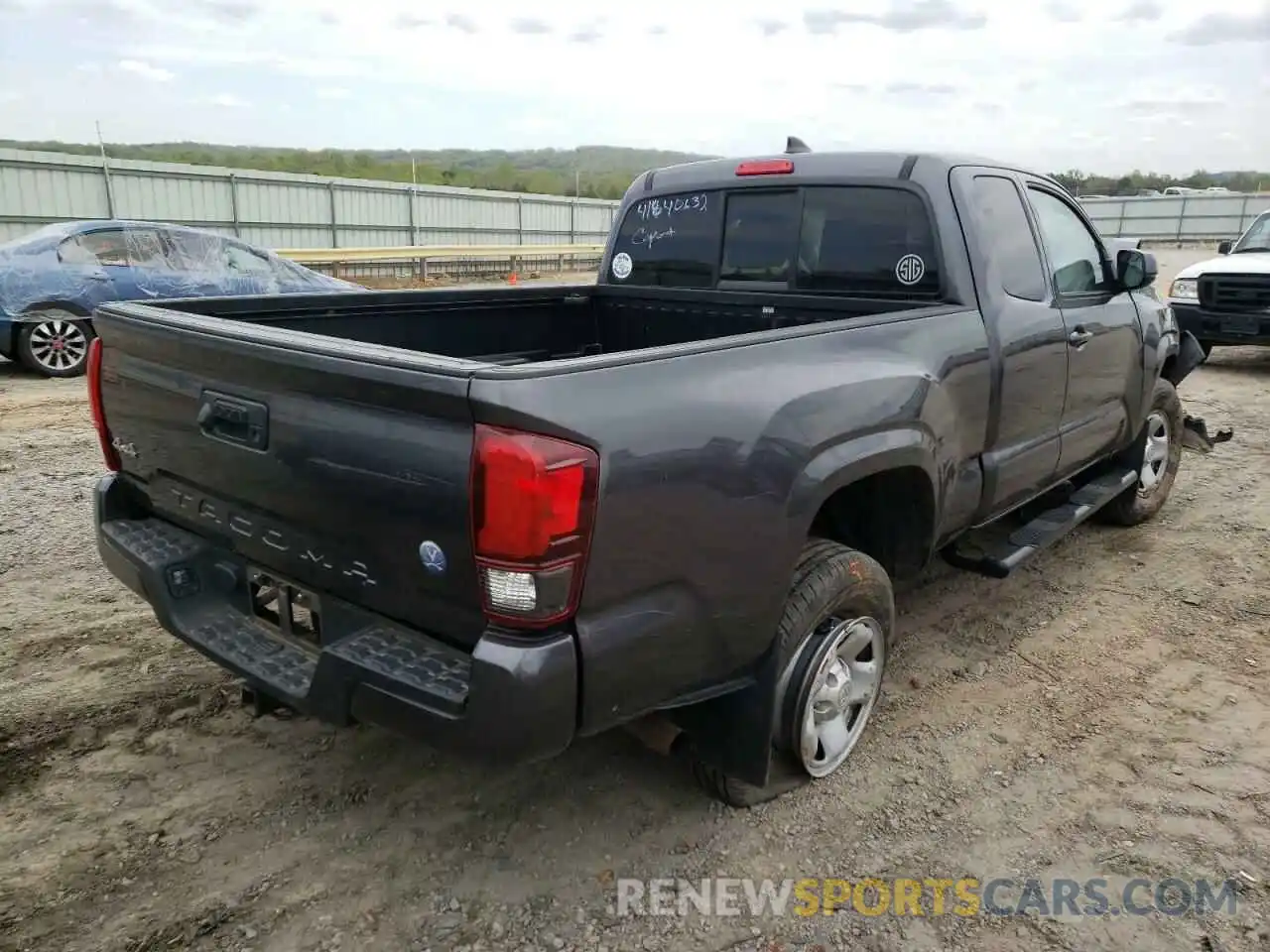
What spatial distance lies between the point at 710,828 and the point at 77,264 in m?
9.14

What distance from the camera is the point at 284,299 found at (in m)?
3.57

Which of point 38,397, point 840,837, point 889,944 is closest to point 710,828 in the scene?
point 840,837

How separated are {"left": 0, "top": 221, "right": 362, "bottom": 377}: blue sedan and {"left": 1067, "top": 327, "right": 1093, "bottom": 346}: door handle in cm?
683

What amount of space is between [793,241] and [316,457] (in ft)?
7.97

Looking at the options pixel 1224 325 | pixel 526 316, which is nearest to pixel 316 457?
pixel 526 316

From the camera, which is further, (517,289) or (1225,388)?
(1225,388)

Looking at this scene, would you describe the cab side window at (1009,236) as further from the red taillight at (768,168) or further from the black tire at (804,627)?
the black tire at (804,627)

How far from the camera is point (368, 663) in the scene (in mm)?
2254

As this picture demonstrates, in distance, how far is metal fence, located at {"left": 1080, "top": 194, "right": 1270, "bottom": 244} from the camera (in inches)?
1524

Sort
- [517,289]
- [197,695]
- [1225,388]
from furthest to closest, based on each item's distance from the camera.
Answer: [1225,388] < [517,289] < [197,695]

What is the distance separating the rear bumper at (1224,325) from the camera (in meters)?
10.2

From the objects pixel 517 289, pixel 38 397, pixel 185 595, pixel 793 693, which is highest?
pixel 517 289

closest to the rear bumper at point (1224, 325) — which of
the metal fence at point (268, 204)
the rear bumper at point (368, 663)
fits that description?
the rear bumper at point (368, 663)

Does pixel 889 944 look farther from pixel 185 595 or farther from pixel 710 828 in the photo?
pixel 185 595
